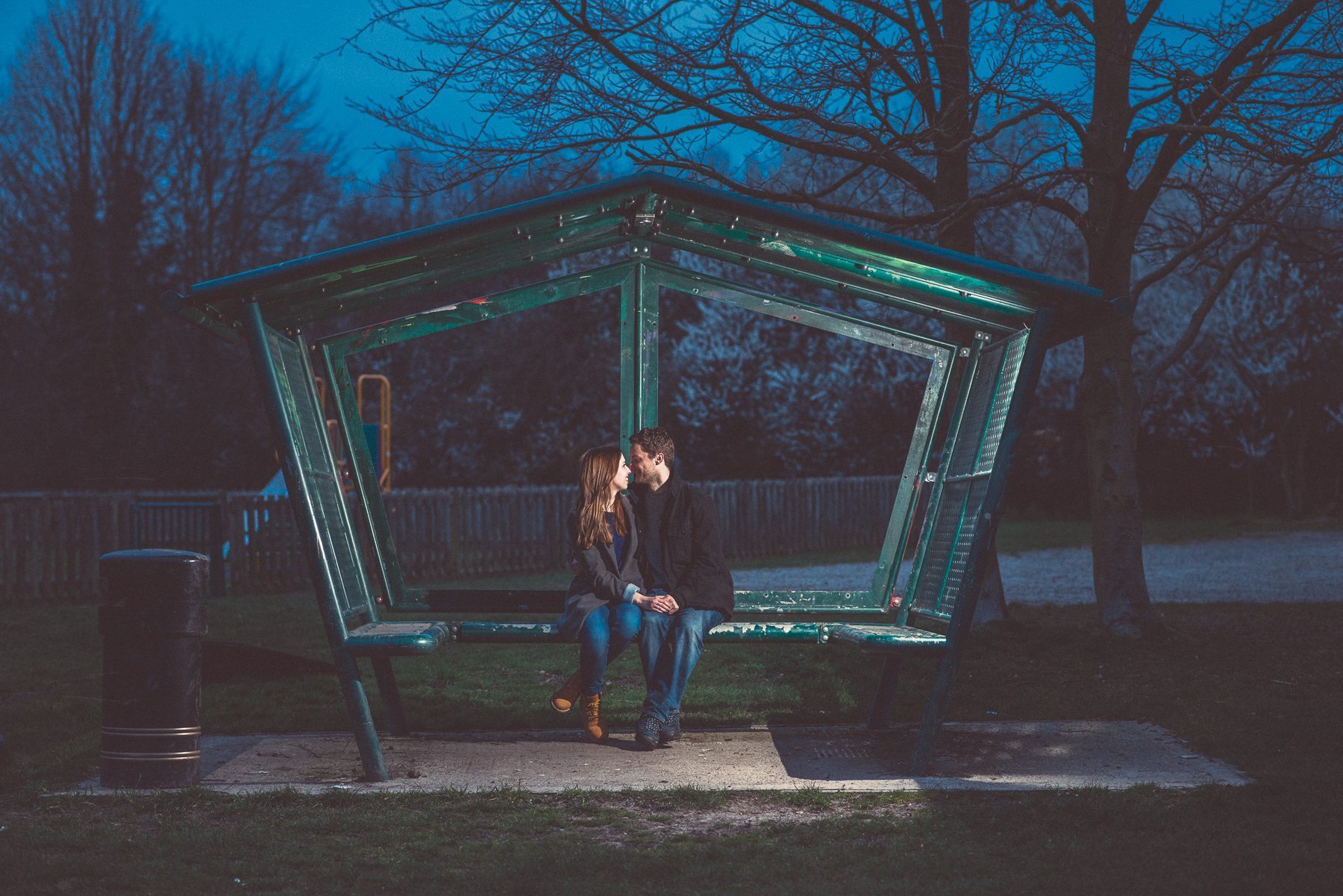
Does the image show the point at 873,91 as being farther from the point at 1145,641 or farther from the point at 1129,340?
the point at 1145,641

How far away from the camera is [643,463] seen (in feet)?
23.4

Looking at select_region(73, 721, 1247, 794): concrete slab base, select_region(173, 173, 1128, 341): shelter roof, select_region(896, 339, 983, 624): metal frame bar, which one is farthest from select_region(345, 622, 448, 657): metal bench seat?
select_region(896, 339, 983, 624): metal frame bar

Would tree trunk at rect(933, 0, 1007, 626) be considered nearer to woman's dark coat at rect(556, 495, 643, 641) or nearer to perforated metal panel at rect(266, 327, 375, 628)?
woman's dark coat at rect(556, 495, 643, 641)

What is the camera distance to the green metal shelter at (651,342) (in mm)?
6008

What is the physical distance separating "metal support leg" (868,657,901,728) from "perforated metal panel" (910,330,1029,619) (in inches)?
13.1

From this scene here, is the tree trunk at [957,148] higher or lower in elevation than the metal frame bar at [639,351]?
higher

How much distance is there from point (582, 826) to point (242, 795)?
59.3 inches

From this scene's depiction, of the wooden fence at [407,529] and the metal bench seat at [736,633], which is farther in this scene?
the wooden fence at [407,529]

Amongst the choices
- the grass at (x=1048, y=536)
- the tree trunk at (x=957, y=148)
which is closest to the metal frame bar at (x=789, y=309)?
the tree trunk at (x=957, y=148)

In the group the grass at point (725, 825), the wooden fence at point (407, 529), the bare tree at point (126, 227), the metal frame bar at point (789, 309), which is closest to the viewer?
the grass at point (725, 825)

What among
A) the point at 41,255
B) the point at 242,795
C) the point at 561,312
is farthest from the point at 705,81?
the point at 41,255

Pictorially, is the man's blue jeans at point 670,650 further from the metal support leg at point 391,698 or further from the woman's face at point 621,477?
the metal support leg at point 391,698

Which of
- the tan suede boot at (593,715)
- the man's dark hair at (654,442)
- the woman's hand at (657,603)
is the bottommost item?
the tan suede boot at (593,715)

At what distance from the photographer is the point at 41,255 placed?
29844 mm
